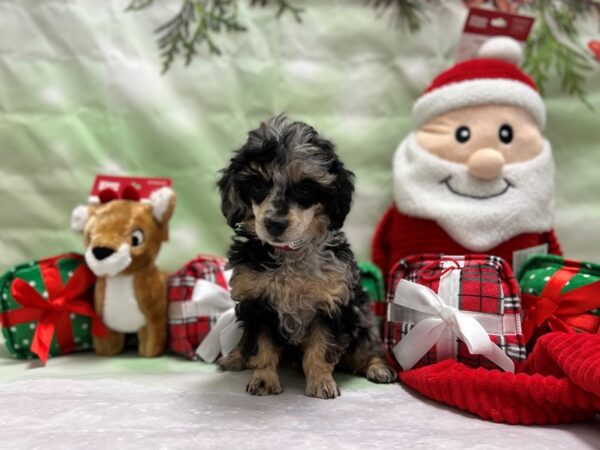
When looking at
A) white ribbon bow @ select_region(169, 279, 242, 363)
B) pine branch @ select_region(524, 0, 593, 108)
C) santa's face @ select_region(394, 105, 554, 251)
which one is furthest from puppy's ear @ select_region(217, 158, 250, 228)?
pine branch @ select_region(524, 0, 593, 108)

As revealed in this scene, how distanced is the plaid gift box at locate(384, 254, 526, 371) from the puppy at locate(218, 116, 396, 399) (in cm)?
14

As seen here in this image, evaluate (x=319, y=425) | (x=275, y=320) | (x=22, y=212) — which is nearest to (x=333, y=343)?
(x=275, y=320)

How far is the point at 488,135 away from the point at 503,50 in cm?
38

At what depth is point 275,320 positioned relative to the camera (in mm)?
1436

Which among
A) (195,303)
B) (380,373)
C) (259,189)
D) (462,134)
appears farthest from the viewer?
(462,134)

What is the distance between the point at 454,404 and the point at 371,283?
67cm

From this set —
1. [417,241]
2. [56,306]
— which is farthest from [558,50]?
[56,306]

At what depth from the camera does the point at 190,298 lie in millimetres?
1766

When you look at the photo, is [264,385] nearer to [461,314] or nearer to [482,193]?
[461,314]

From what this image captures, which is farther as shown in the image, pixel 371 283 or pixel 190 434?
pixel 371 283

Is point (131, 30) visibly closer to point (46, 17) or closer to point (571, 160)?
point (46, 17)

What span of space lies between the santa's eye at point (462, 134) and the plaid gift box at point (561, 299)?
19.7 inches

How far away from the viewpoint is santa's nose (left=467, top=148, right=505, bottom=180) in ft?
5.69

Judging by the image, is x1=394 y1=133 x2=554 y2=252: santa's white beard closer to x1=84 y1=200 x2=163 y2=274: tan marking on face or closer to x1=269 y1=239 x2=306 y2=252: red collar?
x1=269 y1=239 x2=306 y2=252: red collar
